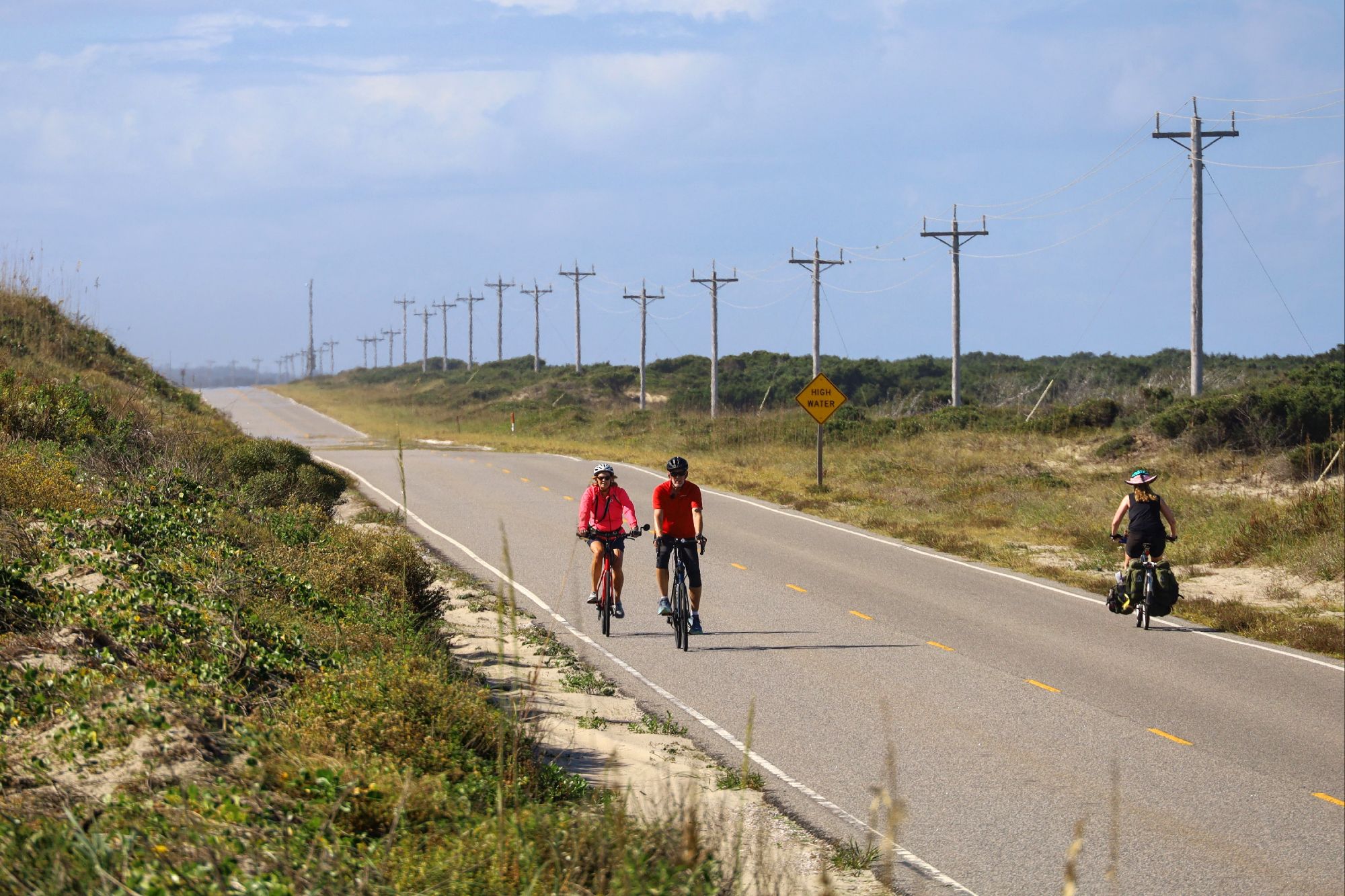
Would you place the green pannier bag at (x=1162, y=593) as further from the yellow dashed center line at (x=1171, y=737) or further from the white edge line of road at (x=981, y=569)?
the yellow dashed center line at (x=1171, y=737)

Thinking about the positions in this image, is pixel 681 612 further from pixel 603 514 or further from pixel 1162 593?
pixel 1162 593

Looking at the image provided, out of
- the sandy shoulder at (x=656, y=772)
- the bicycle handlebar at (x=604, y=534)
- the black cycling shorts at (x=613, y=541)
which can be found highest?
the bicycle handlebar at (x=604, y=534)

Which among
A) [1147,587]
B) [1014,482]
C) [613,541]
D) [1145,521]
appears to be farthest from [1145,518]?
[1014,482]

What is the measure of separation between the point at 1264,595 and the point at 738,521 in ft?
33.5

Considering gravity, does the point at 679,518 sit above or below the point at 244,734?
above

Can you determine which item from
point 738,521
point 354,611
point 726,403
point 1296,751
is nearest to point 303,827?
point 354,611

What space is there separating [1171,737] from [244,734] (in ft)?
24.8

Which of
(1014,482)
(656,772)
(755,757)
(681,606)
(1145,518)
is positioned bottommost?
(755,757)

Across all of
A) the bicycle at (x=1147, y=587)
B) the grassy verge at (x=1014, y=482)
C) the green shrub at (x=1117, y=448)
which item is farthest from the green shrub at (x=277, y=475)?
the green shrub at (x=1117, y=448)

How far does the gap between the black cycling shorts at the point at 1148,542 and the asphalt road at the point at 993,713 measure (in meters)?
0.94

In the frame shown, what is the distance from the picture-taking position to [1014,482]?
31203 millimetres

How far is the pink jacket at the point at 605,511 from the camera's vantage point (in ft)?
43.8

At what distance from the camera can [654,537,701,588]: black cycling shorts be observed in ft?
42.8

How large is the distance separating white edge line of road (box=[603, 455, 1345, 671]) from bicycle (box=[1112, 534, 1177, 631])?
557 millimetres
